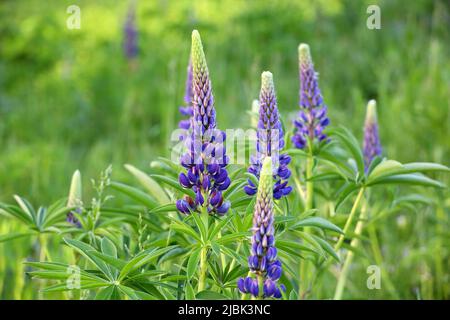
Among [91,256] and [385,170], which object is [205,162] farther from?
[385,170]

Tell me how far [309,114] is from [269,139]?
452 mm

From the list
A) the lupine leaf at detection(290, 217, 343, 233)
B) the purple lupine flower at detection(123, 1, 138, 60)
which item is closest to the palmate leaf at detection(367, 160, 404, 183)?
the lupine leaf at detection(290, 217, 343, 233)

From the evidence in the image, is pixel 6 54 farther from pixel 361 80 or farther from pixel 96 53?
pixel 361 80

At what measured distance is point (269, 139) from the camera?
→ 1.62m

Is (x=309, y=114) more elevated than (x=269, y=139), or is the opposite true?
(x=309, y=114)

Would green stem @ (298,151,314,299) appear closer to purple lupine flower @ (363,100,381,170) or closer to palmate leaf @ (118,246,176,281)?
purple lupine flower @ (363,100,381,170)

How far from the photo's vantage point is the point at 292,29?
5.77 metres

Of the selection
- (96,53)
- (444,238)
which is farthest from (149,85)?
(444,238)

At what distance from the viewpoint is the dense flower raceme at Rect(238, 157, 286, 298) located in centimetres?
131

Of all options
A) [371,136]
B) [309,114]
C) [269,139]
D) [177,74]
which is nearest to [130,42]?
[177,74]

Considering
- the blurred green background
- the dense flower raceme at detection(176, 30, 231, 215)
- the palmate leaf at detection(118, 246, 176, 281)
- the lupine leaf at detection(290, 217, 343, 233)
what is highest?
the blurred green background

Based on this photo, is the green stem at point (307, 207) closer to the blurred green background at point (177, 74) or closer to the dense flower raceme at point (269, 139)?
the dense flower raceme at point (269, 139)

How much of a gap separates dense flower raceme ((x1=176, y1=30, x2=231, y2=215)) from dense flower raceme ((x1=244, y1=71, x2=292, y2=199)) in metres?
0.12

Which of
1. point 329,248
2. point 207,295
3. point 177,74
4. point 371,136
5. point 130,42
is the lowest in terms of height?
point 207,295
